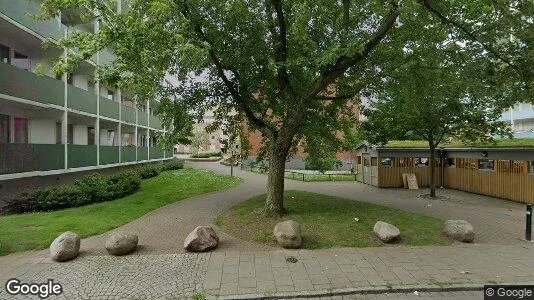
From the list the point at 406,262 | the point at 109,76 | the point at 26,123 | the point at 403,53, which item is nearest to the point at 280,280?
the point at 406,262

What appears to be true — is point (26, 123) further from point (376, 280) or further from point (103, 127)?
point (376, 280)

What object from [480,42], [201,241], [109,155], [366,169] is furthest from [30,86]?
[366,169]

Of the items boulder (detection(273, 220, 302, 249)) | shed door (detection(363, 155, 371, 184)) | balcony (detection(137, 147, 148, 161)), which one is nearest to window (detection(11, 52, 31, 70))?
balcony (detection(137, 147, 148, 161))

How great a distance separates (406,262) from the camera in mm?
6902

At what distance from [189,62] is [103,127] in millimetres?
16592

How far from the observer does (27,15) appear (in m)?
11.0

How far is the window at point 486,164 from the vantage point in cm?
1709

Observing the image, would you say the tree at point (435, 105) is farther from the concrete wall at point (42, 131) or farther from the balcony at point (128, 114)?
the balcony at point (128, 114)

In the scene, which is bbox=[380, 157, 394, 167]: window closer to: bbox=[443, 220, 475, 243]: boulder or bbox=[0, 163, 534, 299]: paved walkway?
bbox=[0, 163, 534, 299]: paved walkway

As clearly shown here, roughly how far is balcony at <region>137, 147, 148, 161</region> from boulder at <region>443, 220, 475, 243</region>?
71.7ft

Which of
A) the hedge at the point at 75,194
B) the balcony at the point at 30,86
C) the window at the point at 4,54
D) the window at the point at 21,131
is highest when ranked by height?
the window at the point at 4,54

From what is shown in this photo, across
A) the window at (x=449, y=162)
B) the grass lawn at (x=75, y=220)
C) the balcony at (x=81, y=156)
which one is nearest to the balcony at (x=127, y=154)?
the balcony at (x=81, y=156)

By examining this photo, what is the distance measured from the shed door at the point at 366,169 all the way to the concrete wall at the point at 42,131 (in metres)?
18.1

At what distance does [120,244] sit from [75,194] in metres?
6.72
